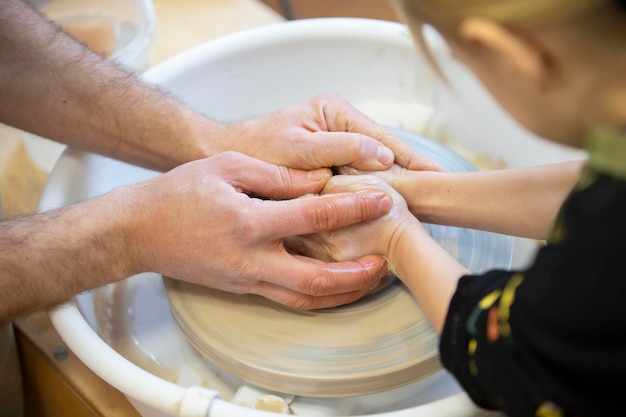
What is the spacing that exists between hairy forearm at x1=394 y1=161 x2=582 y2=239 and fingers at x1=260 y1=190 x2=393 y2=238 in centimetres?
13

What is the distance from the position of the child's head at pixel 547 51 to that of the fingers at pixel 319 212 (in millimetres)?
365

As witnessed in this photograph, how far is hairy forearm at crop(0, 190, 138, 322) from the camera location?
99 centimetres

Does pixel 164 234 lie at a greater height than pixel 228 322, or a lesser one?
greater

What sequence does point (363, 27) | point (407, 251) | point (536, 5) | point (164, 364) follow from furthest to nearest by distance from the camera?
point (363, 27)
point (164, 364)
point (407, 251)
point (536, 5)

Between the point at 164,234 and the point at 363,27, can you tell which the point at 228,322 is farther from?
the point at 363,27

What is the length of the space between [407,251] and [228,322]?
0.32 meters

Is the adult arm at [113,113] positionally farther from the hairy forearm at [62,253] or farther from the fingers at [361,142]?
the hairy forearm at [62,253]

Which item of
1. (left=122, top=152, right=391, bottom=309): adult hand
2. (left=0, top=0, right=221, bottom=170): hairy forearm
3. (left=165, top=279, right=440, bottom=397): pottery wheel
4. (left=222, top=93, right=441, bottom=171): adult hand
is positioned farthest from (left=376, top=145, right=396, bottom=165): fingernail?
(left=0, top=0, right=221, bottom=170): hairy forearm

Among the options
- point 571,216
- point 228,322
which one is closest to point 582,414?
point 571,216

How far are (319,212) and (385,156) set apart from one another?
0.70 ft

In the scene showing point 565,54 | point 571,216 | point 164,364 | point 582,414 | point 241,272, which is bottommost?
point 164,364

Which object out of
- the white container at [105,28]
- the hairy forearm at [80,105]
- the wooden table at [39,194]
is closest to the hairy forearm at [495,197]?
the hairy forearm at [80,105]

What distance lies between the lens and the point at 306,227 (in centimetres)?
102

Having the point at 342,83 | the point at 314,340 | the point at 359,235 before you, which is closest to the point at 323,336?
the point at 314,340
